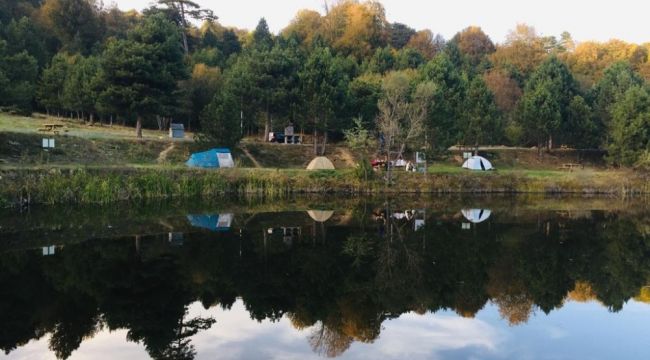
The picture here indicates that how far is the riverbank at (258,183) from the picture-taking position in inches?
1093

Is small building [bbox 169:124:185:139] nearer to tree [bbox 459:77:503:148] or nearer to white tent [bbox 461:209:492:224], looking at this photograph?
tree [bbox 459:77:503:148]

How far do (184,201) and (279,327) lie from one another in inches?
814

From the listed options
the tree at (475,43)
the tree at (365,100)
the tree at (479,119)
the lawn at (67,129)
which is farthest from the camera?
the tree at (475,43)

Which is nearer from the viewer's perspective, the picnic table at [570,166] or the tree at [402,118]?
the tree at [402,118]

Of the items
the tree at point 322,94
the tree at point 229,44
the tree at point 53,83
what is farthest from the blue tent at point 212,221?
the tree at point 229,44

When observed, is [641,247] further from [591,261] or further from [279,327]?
[279,327]

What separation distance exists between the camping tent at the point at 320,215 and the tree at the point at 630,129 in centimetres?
3056

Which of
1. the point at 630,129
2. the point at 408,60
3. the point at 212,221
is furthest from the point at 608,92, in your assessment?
the point at 212,221

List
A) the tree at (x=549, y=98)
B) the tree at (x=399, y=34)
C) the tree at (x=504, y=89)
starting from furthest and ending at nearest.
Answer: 1. the tree at (x=399, y=34)
2. the tree at (x=504, y=89)
3. the tree at (x=549, y=98)

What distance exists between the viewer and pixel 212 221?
24094 millimetres

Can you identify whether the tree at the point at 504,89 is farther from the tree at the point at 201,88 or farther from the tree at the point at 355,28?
the tree at the point at 201,88

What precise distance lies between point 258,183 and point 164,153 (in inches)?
405

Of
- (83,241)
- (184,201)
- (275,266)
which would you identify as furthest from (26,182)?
(275,266)

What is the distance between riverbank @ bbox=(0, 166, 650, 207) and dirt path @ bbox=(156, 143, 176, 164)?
6.32 m
